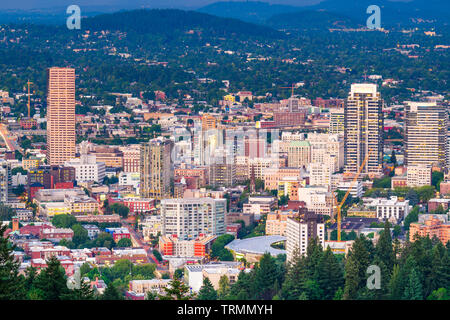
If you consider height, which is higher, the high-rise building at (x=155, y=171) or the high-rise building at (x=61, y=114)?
the high-rise building at (x=61, y=114)

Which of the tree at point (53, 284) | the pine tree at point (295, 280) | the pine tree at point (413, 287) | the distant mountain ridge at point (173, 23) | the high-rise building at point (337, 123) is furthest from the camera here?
the distant mountain ridge at point (173, 23)

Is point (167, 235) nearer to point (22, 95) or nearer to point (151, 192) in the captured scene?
point (151, 192)

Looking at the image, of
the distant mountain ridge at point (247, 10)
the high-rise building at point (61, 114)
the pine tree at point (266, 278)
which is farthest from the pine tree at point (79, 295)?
the distant mountain ridge at point (247, 10)

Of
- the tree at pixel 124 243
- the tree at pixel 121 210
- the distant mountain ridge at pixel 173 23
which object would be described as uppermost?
the distant mountain ridge at pixel 173 23

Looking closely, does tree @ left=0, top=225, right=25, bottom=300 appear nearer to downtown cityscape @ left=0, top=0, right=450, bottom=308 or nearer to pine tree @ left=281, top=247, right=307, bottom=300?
downtown cityscape @ left=0, top=0, right=450, bottom=308

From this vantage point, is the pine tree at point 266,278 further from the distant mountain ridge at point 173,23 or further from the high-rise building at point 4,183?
the distant mountain ridge at point 173,23

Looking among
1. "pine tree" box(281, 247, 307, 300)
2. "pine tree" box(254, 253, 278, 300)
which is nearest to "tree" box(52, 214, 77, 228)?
"pine tree" box(254, 253, 278, 300)
